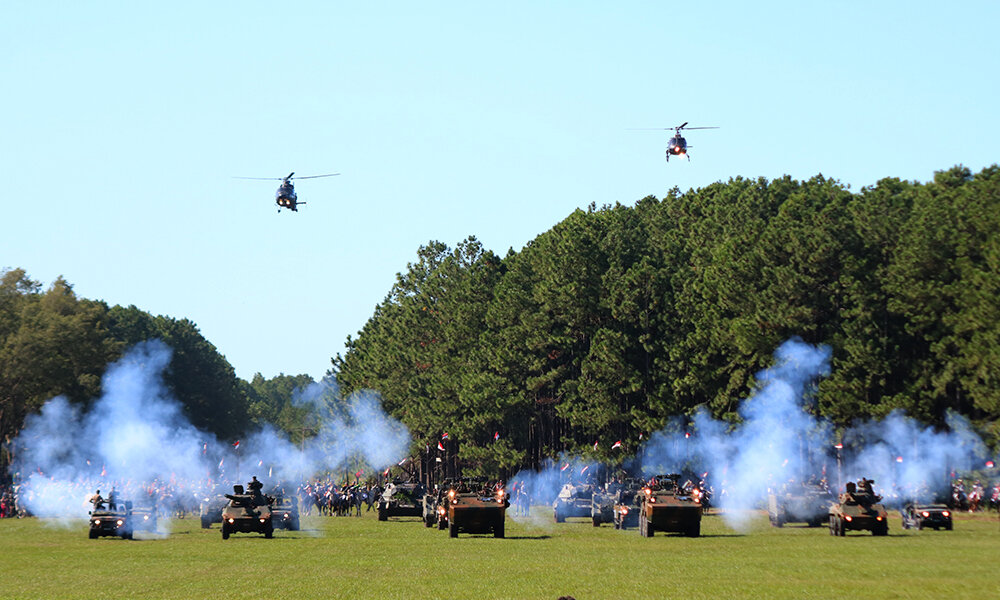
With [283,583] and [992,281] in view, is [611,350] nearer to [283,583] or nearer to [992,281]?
[992,281]

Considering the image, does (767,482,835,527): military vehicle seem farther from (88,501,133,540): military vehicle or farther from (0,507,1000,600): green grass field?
(88,501,133,540): military vehicle

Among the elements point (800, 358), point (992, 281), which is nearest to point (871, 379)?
point (800, 358)

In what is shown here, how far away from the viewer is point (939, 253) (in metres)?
76.8

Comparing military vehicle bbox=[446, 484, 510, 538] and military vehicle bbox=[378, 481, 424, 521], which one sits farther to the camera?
military vehicle bbox=[378, 481, 424, 521]

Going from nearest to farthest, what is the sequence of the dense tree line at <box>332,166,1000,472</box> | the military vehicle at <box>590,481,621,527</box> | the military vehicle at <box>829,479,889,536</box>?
the military vehicle at <box>829,479,889,536</box> → the military vehicle at <box>590,481,621,527</box> → the dense tree line at <box>332,166,1000,472</box>

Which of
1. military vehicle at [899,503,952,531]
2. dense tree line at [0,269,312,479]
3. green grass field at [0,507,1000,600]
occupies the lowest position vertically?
green grass field at [0,507,1000,600]

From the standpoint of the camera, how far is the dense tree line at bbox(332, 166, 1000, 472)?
76.0m

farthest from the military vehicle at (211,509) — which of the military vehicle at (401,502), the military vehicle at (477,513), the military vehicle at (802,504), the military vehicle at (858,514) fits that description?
the military vehicle at (858,514)

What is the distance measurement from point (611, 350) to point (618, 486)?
29.8 m

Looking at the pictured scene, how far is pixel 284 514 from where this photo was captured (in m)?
57.1

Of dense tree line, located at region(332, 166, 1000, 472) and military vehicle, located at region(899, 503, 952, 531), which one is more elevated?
dense tree line, located at region(332, 166, 1000, 472)

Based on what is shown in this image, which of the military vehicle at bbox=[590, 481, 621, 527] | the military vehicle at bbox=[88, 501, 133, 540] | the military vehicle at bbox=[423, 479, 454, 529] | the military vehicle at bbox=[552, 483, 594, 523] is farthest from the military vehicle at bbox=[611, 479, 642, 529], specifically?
the military vehicle at bbox=[88, 501, 133, 540]

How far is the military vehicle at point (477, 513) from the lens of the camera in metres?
47.3

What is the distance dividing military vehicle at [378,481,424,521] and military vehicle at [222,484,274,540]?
20935 mm
